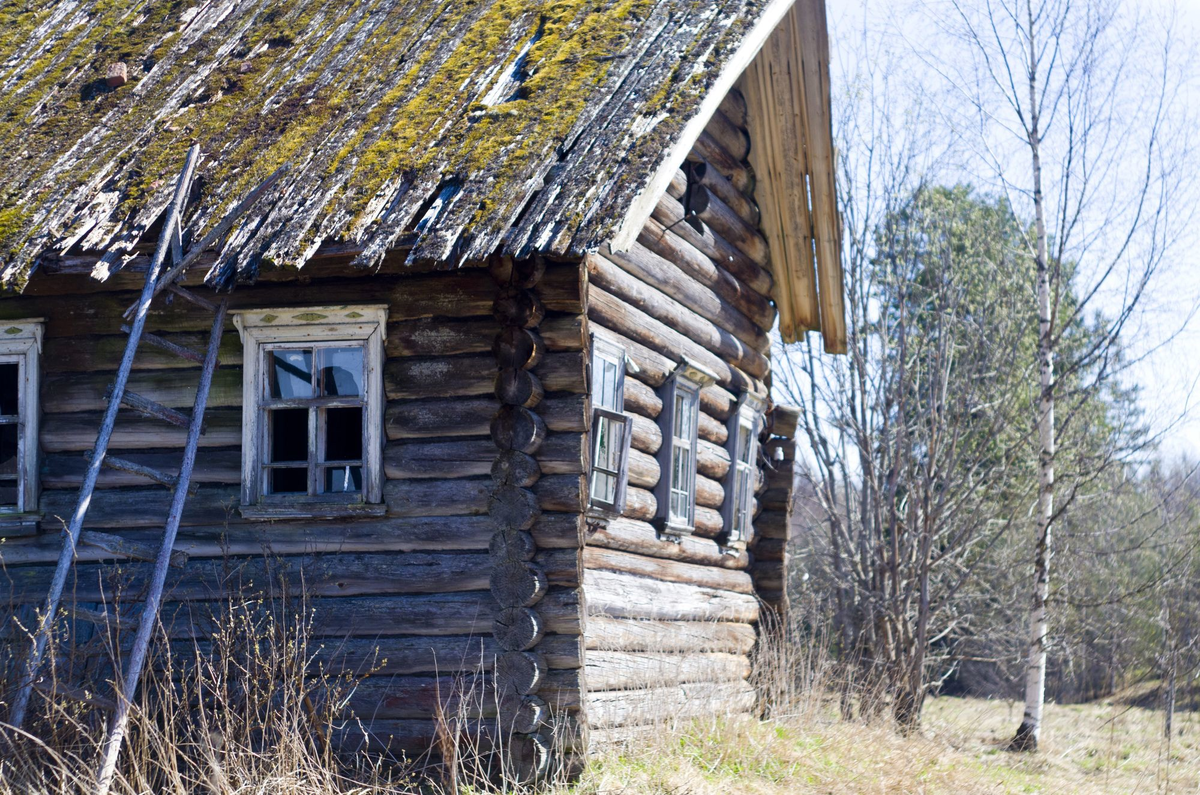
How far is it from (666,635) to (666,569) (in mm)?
548

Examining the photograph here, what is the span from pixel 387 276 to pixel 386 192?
0.62 meters

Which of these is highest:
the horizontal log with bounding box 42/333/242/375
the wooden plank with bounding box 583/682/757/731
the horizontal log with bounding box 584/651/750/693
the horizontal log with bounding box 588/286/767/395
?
the horizontal log with bounding box 588/286/767/395

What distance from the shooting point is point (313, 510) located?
7566 mm

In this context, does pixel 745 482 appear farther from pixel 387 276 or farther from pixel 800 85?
pixel 387 276

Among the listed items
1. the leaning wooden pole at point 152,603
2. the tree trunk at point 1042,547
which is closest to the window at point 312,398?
the leaning wooden pole at point 152,603

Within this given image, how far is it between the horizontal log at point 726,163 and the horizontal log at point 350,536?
4.22 meters

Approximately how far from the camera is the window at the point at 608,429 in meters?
7.76

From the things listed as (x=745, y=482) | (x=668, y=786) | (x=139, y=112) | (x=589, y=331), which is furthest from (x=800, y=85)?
(x=668, y=786)

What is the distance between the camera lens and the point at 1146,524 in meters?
29.9

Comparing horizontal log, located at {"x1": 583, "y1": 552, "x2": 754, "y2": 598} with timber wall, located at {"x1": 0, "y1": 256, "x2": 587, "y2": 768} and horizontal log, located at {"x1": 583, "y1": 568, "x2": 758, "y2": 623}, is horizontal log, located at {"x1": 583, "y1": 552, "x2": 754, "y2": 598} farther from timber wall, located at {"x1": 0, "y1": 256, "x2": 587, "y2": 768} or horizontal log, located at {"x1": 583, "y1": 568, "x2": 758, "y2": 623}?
timber wall, located at {"x1": 0, "y1": 256, "x2": 587, "y2": 768}

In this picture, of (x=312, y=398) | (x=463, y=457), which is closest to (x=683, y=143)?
(x=463, y=457)

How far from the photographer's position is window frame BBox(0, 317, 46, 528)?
8.04m

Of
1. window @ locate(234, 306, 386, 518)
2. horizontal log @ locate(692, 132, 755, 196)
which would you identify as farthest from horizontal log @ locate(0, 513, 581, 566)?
horizontal log @ locate(692, 132, 755, 196)

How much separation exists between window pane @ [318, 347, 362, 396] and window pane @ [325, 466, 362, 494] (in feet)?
1.68
